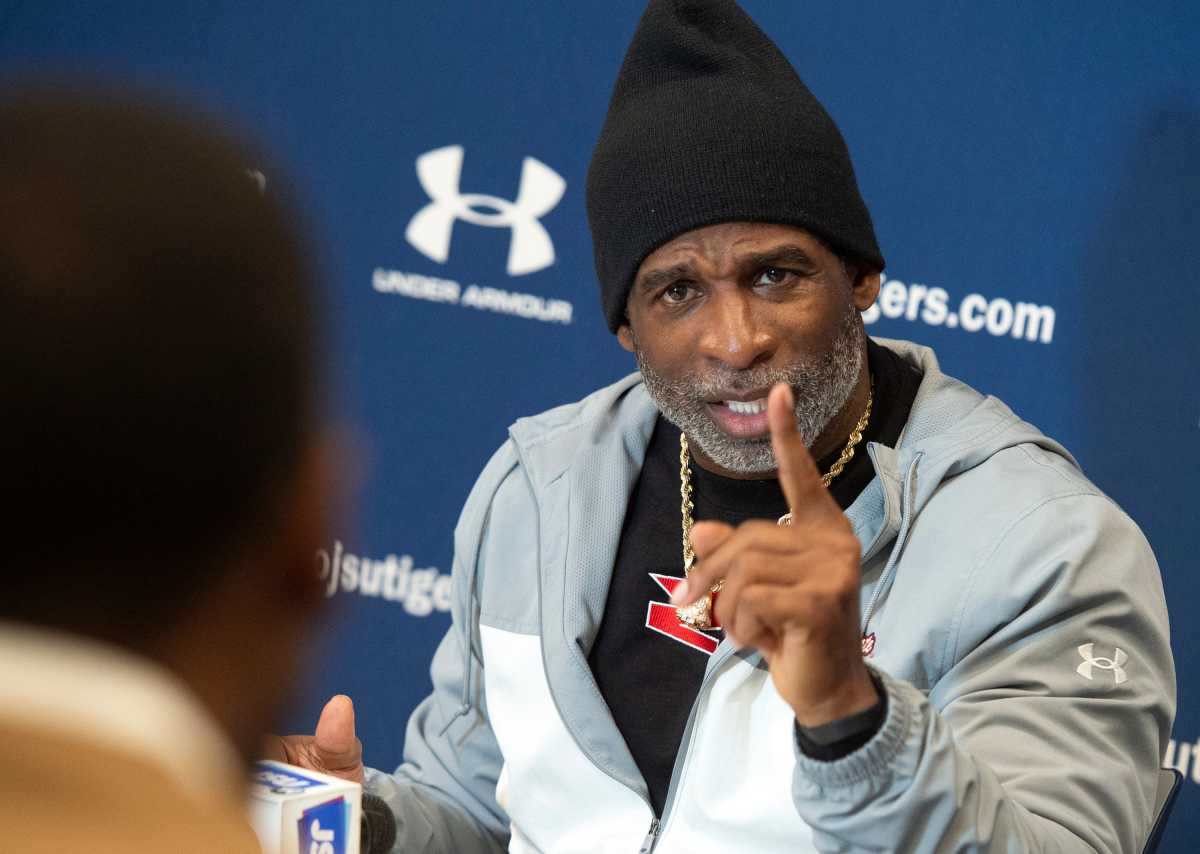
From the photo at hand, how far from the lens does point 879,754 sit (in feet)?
3.73

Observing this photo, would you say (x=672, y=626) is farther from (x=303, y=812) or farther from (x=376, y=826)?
(x=303, y=812)

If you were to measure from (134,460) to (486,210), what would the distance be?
2.08 meters

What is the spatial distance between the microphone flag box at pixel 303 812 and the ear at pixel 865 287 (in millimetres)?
891

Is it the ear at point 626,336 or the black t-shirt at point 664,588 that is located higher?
the ear at point 626,336

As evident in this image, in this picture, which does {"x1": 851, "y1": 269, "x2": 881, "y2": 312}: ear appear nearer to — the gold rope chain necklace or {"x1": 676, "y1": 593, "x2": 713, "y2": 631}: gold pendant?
the gold rope chain necklace

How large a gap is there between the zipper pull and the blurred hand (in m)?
0.33

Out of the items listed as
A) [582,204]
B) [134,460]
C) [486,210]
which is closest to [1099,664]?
[134,460]

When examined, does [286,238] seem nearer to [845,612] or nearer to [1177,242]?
[845,612]

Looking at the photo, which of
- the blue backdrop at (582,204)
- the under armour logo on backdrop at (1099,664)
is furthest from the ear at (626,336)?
the under armour logo on backdrop at (1099,664)

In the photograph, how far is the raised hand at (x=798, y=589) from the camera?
1112mm

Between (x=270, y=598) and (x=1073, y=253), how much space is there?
5.90 ft

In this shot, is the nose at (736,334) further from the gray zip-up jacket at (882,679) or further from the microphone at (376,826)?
the microphone at (376,826)

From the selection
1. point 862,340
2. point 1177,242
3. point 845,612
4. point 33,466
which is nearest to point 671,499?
point 862,340

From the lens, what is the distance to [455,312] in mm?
2650
